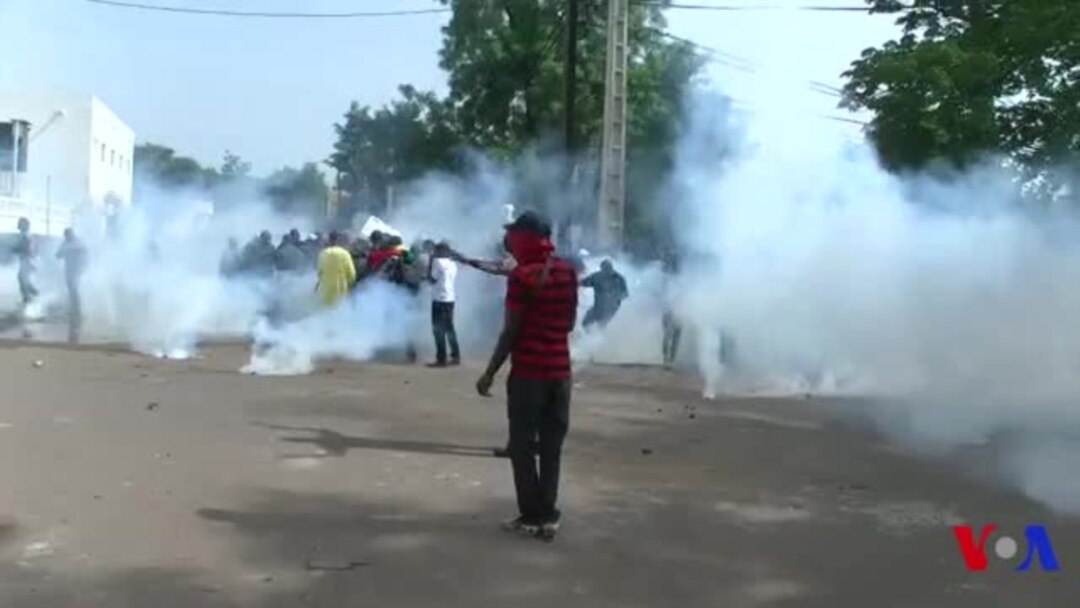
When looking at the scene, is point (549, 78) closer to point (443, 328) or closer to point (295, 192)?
point (295, 192)

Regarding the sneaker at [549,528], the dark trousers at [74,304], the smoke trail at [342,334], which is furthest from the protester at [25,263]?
the sneaker at [549,528]

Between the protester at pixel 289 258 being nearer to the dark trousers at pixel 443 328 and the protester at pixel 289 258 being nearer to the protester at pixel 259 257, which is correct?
the protester at pixel 259 257

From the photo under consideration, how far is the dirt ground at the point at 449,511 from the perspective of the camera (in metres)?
5.46

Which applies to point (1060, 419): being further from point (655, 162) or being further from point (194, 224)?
point (655, 162)

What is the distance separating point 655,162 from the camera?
27469 mm

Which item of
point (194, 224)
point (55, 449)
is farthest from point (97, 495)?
point (194, 224)

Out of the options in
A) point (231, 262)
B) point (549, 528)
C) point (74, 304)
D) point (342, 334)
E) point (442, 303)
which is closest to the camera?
point (549, 528)

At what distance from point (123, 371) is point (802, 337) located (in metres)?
6.96

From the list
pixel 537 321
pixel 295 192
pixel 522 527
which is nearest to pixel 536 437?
pixel 522 527

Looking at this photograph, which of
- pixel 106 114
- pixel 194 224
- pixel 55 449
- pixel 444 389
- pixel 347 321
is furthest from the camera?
pixel 106 114

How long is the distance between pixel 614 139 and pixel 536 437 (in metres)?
15.2

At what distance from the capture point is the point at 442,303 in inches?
566

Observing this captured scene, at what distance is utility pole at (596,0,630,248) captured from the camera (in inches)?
814

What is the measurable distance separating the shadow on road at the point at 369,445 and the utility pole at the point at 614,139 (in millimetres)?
11856
